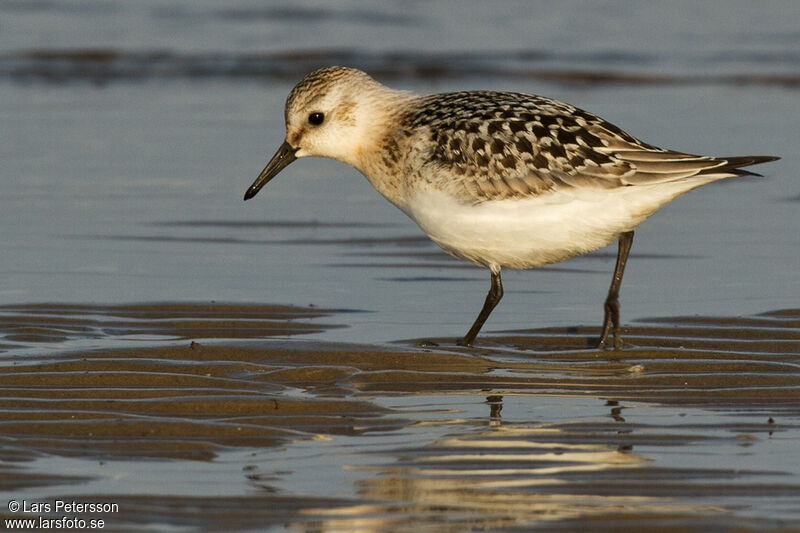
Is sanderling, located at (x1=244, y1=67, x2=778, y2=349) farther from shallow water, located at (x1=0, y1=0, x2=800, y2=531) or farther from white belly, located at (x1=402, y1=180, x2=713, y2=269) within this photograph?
shallow water, located at (x1=0, y1=0, x2=800, y2=531)

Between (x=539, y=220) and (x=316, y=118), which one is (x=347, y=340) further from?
(x=316, y=118)

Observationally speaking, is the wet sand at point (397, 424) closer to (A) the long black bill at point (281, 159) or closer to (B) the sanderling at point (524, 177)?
(B) the sanderling at point (524, 177)

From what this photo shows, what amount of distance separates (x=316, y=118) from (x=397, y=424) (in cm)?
293

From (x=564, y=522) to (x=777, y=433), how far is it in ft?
4.95

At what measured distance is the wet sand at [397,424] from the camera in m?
5.05

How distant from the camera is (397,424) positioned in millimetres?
6121

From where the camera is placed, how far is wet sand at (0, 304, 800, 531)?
199 inches

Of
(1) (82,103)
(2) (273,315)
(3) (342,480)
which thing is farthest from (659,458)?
(1) (82,103)

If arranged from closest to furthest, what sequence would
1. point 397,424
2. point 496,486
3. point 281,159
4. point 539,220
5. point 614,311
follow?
point 496,486, point 397,424, point 539,220, point 614,311, point 281,159

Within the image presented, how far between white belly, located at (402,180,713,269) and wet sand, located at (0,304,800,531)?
565 mm

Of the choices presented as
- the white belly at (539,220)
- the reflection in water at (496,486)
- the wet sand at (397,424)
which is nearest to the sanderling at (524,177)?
the white belly at (539,220)

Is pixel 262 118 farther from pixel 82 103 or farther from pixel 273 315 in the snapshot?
pixel 273 315

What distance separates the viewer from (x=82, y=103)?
1577 centimetres

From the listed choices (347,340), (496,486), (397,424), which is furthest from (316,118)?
→ (496,486)
